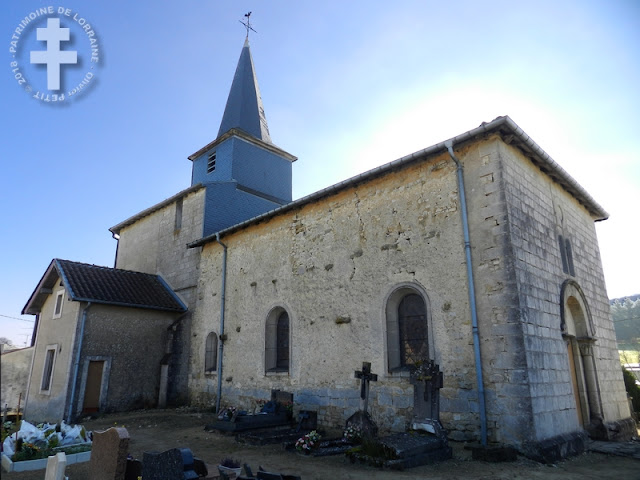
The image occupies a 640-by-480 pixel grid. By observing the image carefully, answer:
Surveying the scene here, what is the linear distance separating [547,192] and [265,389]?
8208 mm

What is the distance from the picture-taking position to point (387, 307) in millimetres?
8680

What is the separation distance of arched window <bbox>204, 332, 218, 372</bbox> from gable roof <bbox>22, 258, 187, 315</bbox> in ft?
5.57

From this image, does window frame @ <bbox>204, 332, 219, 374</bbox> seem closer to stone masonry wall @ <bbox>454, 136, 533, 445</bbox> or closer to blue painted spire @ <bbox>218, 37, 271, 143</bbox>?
stone masonry wall @ <bbox>454, 136, 533, 445</bbox>

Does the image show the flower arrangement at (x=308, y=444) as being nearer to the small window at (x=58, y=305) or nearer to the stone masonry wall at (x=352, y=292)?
the stone masonry wall at (x=352, y=292)

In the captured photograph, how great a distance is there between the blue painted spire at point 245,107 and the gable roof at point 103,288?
682 centimetres

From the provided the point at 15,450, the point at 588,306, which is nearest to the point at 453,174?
the point at 588,306

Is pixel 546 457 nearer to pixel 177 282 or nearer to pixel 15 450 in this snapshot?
pixel 15 450

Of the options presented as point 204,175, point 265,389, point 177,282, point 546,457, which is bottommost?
point 546,457

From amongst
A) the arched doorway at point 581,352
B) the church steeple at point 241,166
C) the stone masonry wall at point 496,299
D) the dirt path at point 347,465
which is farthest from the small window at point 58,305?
the arched doorway at point 581,352

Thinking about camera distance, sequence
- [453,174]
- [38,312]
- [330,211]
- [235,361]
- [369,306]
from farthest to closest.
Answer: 1. [38,312]
2. [235,361]
3. [330,211]
4. [369,306]
5. [453,174]

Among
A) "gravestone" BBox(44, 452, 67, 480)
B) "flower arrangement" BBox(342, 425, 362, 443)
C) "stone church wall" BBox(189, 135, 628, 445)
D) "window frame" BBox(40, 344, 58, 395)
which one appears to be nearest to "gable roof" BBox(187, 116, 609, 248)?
"stone church wall" BBox(189, 135, 628, 445)

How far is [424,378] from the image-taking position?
278 inches

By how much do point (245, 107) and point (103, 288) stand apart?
31.6 feet

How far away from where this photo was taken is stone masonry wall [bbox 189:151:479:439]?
771 centimetres
